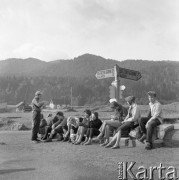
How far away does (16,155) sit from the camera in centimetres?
699

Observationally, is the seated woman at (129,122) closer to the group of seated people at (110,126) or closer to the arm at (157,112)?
the group of seated people at (110,126)

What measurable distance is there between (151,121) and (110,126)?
1.32 m

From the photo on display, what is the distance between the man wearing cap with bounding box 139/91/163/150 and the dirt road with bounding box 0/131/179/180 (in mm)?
248

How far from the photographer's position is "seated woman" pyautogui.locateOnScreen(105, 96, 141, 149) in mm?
7703

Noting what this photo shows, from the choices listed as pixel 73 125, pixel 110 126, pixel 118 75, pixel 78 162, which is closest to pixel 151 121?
pixel 110 126

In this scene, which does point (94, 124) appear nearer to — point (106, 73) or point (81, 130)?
point (81, 130)

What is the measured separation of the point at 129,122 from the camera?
25.4 feet

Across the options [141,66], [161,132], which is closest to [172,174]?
[161,132]

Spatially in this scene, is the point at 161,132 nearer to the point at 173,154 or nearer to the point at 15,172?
the point at 173,154

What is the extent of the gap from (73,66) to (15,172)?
173m

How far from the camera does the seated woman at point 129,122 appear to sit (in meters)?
7.70

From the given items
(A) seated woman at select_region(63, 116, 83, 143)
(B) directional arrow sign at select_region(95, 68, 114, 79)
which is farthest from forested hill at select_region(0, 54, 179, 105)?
(A) seated woman at select_region(63, 116, 83, 143)

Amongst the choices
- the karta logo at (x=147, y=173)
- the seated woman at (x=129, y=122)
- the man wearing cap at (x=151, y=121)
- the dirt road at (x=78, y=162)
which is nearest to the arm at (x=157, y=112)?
the man wearing cap at (x=151, y=121)

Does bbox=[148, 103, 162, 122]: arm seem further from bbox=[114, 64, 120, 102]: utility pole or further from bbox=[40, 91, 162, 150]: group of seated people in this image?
bbox=[114, 64, 120, 102]: utility pole
